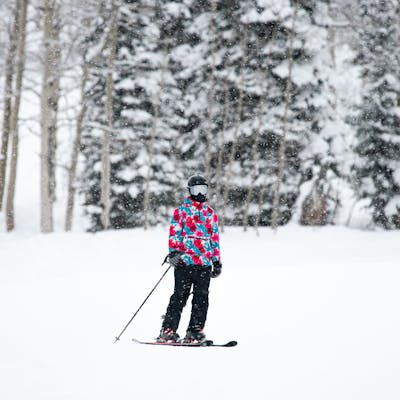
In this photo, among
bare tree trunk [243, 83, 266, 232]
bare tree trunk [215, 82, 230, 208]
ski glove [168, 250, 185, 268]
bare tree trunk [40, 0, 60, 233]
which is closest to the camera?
ski glove [168, 250, 185, 268]

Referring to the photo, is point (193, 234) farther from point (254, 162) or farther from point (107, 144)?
point (254, 162)

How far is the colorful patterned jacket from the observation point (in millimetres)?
5977

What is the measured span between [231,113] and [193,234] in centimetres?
1498

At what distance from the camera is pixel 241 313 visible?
7.48 metres

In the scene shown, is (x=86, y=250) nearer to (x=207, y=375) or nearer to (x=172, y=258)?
(x=172, y=258)

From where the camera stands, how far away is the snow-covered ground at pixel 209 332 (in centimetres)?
438

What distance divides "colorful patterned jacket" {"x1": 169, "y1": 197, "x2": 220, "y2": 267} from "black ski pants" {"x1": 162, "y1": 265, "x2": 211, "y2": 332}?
0.11 m

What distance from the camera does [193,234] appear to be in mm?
6016

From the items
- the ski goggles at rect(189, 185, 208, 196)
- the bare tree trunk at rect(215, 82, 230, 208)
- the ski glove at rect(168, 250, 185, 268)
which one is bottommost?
the ski glove at rect(168, 250, 185, 268)

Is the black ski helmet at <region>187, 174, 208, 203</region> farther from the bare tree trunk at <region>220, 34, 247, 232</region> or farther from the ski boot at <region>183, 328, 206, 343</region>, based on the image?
the bare tree trunk at <region>220, 34, 247, 232</region>

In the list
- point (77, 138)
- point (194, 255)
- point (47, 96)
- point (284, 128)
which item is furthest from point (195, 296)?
point (77, 138)

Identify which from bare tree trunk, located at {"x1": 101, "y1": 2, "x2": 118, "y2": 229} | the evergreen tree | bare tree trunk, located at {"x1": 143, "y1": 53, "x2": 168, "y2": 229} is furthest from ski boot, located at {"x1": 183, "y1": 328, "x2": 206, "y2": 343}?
the evergreen tree

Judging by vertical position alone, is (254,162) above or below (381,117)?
below

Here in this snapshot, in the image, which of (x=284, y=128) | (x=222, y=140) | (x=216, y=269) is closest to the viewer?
(x=216, y=269)
